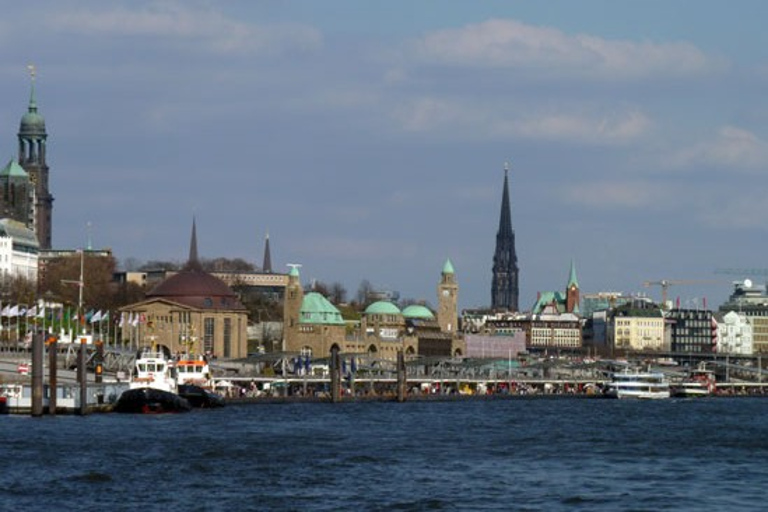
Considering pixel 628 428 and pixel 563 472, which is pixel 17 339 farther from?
pixel 563 472

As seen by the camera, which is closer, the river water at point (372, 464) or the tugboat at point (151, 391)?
the river water at point (372, 464)

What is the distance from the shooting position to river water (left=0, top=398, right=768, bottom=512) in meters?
71.8

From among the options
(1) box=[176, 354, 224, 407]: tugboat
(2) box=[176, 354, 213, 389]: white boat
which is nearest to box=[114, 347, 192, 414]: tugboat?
(1) box=[176, 354, 224, 407]: tugboat

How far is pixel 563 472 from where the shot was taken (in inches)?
3263

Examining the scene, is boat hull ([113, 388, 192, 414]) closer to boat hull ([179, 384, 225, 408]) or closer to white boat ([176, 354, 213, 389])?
boat hull ([179, 384, 225, 408])

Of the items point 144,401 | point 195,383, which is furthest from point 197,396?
point 144,401

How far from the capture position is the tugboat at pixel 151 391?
12556 cm

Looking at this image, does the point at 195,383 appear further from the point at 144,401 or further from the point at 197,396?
the point at 144,401

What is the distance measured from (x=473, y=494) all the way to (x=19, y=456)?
21166 millimetres

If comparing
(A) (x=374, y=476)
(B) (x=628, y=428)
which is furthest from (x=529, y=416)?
(A) (x=374, y=476)

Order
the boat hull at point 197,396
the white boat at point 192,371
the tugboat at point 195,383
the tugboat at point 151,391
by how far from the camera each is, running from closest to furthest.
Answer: the tugboat at point 151,391, the boat hull at point 197,396, the tugboat at point 195,383, the white boat at point 192,371

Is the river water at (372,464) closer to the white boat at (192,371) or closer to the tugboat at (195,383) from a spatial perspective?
the tugboat at (195,383)

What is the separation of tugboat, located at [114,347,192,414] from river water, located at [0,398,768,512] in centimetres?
258

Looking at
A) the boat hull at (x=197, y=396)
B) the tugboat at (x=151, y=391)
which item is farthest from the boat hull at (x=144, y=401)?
the boat hull at (x=197, y=396)
